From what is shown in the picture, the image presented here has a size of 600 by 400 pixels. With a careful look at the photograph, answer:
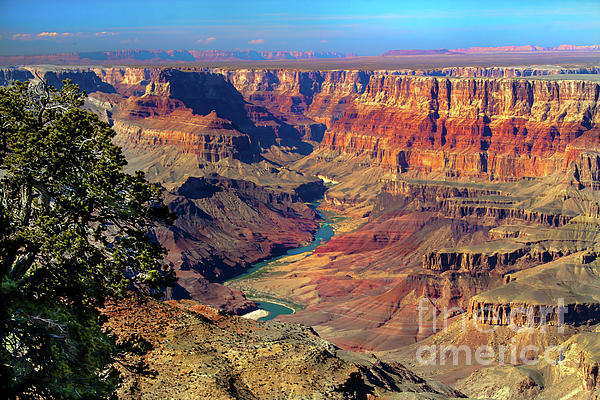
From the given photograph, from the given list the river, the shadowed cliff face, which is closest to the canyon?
the shadowed cliff face

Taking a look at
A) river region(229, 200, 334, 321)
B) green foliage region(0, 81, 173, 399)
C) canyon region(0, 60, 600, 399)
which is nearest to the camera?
green foliage region(0, 81, 173, 399)

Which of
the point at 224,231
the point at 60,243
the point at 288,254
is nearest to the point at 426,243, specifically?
the point at 288,254

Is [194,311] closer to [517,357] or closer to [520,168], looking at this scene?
[517,357]

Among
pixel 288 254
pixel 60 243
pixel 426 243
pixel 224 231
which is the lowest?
pixel 288 254

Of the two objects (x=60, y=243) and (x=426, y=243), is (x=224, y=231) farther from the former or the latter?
(x=60, y=243)

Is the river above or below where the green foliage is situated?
below

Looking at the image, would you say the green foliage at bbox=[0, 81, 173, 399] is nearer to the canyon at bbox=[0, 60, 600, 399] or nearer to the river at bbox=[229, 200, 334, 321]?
the canyon at bbox=[0, 60, 600, 399]

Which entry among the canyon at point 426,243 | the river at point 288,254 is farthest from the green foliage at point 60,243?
the river at point 288,254
